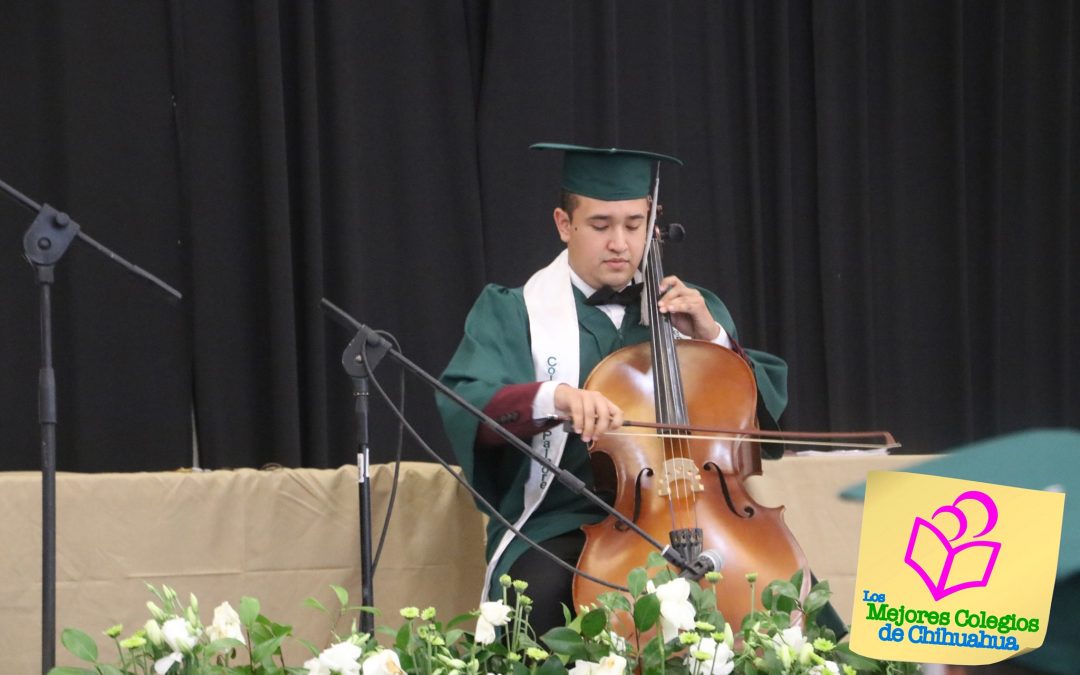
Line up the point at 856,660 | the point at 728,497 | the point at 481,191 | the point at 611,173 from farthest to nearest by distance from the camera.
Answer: the point at 481,191 < the point at 611,173 < the point at 728,497 < the point at 856,660

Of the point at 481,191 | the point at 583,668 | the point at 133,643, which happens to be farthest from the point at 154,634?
the point at 481,191

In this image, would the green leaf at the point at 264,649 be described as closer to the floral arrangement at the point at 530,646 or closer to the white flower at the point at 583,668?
the floral arrangement at the point at 530,646

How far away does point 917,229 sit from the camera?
4500 millimetres

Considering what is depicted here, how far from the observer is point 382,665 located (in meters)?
1.06

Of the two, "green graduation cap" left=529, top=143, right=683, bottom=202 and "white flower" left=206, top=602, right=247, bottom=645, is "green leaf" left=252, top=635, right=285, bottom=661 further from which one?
"green graduation cap" left=529, top=143, right=683, bottom=202

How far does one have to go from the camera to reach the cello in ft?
7.29

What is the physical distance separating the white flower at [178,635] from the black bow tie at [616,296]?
1766mm

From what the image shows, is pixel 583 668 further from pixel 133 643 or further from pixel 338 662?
pixel 133 643

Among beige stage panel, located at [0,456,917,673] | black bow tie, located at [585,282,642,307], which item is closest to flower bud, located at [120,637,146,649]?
beige stage panel, located at [0,456,917,673]

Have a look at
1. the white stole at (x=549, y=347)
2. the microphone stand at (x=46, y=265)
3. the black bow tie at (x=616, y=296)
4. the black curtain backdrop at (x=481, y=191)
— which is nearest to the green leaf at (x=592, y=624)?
the microphone stand at (x=46, y=265)

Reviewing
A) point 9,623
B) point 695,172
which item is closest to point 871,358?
point 695,172

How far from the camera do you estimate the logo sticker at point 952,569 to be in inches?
33.3

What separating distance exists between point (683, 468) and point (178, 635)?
1.41 meters

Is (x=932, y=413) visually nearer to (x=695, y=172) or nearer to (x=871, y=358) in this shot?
(x=871, y=358)
